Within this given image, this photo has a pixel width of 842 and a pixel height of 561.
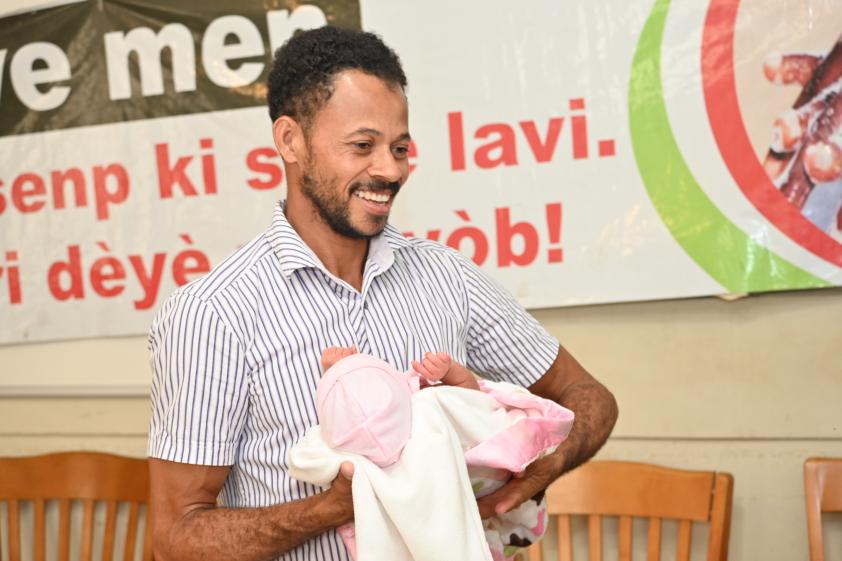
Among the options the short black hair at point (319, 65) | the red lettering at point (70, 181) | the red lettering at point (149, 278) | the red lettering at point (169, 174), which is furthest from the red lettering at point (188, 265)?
the short black hair at point (319, 65)

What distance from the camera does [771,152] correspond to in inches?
100

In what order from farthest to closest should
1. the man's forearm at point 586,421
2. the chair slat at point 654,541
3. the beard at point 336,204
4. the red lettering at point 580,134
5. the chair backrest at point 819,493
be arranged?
the red lettering at point 580,134
the chair slat at point 654,541
the chair backrest at point 819,493
the man's forearm at point 586,421
the beard at point 336,204

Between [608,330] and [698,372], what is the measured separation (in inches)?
10.4

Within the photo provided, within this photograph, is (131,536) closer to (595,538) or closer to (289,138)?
(595,538)

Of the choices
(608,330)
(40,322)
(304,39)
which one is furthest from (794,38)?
(40,322)

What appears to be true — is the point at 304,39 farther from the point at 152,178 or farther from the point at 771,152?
the point at 152,178

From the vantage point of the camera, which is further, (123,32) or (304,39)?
(123,32)

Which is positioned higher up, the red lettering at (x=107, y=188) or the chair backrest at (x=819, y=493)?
the red lettering at (x=107, y=188)

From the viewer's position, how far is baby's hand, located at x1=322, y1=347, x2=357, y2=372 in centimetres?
138

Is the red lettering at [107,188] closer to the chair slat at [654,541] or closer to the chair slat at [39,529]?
the chair slat at [39,529]

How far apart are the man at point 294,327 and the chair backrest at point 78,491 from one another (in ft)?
4.97

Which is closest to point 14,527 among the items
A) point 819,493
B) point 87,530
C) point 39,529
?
point 39,529

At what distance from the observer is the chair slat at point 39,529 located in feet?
10.0

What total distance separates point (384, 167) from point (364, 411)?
394mm
